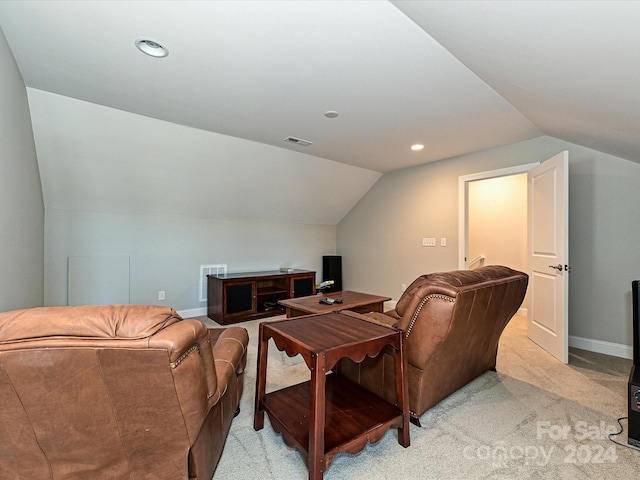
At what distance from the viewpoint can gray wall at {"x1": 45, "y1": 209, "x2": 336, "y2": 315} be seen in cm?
355

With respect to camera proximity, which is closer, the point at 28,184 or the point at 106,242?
the point at 28,184

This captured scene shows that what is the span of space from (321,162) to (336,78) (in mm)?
2326

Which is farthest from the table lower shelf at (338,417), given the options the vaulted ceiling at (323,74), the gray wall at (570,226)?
the gray wall at (570,226)

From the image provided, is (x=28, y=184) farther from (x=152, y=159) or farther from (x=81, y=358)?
(x=81, y=358)

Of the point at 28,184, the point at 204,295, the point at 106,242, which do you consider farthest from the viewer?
the point at 204,295

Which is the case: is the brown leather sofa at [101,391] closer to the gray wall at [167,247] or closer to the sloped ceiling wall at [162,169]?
the sloped ceiling wall at [162,169]

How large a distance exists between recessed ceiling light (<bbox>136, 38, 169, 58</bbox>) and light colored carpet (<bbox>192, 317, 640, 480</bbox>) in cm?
234

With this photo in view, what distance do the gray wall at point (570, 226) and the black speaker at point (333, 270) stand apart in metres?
0.50

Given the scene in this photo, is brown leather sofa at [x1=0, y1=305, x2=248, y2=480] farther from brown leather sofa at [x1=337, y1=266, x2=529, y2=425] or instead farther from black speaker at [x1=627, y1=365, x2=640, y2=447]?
black speaker at [x1=627, y1=365, x2=640, y2=447]

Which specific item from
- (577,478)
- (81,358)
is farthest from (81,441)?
(577,478)

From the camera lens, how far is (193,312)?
14.6ft

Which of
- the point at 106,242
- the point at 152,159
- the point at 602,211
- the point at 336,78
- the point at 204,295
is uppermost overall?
the point at 336,78

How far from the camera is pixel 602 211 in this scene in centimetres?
311

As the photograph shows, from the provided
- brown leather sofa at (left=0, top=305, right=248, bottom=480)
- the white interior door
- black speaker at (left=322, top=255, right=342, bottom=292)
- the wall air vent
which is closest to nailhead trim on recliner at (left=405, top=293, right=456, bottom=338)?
brown leather sofa at (left=0, top=305, right=248, bottom=480)
